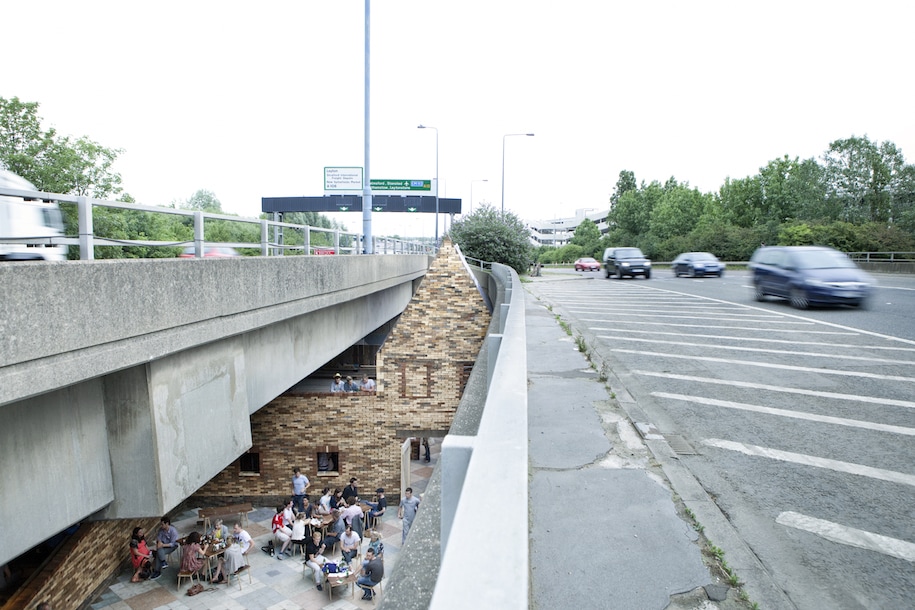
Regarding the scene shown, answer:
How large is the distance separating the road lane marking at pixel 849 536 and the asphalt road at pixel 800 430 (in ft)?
0.03

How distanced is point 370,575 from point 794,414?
8391 millimetres

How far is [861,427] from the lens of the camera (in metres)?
5.48

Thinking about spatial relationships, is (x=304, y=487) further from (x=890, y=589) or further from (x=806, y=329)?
(x=890, y=589)

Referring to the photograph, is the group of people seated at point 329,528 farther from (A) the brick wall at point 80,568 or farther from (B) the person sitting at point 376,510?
(A) the brick wall at point 80,568

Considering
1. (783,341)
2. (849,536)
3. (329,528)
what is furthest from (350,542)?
(849,536)

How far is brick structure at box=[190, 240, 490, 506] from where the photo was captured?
43.0 feet

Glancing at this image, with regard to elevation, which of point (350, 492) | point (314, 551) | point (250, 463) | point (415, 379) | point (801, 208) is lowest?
point (314, 551)

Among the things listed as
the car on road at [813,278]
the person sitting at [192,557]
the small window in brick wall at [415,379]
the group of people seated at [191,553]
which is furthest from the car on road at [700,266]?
the person sitting at [192,557]

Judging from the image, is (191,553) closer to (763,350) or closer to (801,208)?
(763,350)

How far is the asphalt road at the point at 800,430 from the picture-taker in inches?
126

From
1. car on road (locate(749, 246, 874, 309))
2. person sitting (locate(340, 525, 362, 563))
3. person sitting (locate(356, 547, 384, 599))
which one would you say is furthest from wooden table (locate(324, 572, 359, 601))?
car on road (locate(749, 246, 874, 309))

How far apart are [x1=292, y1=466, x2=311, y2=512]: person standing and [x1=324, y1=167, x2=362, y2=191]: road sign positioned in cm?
4002

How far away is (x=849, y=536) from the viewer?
3.47 m

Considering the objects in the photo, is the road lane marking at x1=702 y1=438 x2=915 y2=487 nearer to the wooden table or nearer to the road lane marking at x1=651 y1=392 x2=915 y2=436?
the road lane marking at x1=651 y1=392 x2=915 y2=436
